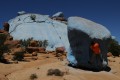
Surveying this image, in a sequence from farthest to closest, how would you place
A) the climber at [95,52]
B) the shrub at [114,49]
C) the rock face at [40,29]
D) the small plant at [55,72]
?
the rock face at [40,29] < the shrub at [114,49] < the climber at [95,52] < the small plant at [55,72]

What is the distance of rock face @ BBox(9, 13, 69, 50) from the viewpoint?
2469 inches

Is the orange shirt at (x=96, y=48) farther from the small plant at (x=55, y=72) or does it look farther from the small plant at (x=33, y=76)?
the small plant at (x=33, y=76)

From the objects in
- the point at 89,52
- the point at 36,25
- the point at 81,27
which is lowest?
the point at 89,52

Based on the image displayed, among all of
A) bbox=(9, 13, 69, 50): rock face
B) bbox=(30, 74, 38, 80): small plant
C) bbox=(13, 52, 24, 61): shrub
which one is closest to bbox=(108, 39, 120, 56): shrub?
bbox=(13, 52, 24, 61): shrub

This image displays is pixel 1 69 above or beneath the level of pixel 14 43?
beneath

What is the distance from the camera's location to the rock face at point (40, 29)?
62.7 metres

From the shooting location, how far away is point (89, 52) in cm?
2334

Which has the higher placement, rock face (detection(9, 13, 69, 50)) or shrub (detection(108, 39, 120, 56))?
rock face (detection(9, 13, 69, 50))

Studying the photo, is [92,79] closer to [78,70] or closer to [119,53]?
[78,70]

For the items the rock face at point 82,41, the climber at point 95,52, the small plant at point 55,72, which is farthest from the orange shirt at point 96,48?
the small plant at point 55,72

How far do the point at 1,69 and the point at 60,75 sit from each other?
4.33 metres

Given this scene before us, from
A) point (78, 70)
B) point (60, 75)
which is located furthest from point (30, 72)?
point (78, 70)

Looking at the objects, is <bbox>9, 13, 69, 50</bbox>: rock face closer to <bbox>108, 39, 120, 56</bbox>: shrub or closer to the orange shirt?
<bbox>108, 39, 120, 56</bbox>: shrub

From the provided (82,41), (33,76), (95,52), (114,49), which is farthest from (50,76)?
(114,49)
